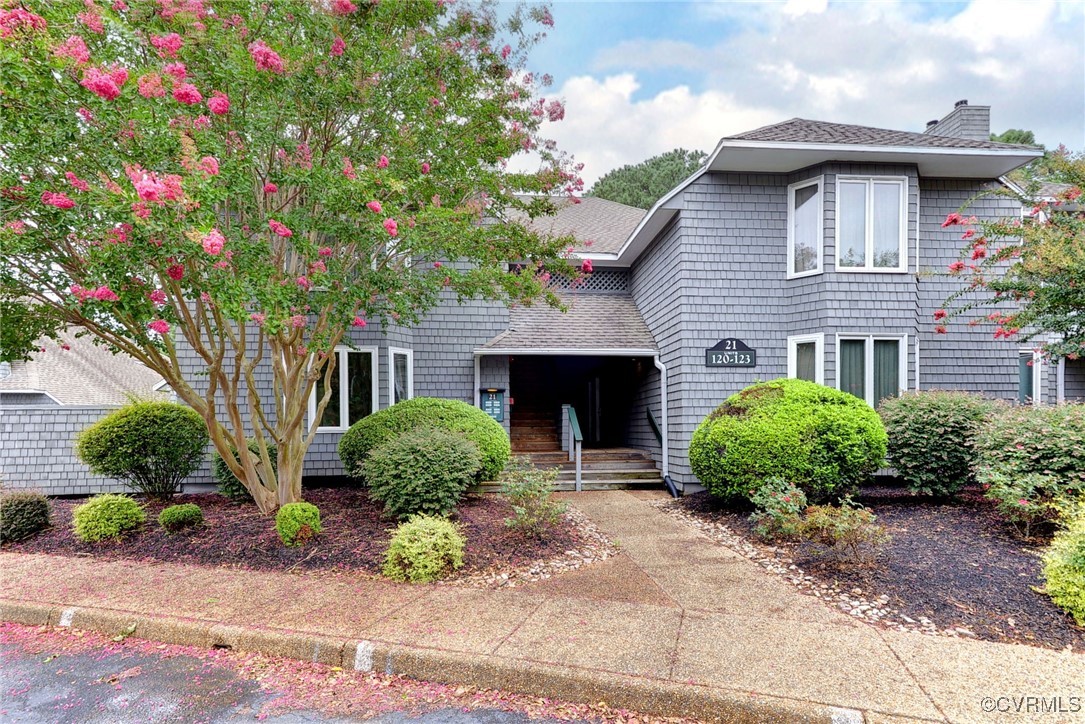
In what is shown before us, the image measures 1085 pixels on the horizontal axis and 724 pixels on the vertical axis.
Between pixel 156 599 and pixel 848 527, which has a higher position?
pixel 848 527

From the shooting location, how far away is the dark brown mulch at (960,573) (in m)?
3.86

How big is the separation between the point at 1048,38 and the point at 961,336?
4.99m

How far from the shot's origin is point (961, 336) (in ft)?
30.9

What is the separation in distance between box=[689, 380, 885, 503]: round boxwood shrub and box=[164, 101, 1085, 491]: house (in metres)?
1.78

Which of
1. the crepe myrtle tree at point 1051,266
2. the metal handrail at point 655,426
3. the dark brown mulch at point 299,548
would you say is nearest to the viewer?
the dark brown mulch at point 299,548

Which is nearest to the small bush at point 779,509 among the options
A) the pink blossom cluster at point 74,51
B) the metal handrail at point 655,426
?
the metal handrail at point 655,426

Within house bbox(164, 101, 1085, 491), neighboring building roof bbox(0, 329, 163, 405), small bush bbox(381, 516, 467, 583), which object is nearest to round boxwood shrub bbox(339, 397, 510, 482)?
house bbox(164, 101, 1085, 491)

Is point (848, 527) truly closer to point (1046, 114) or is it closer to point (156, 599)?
point (156, 599)

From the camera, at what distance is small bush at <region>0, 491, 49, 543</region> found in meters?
6.13

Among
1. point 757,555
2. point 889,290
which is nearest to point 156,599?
point 757,555

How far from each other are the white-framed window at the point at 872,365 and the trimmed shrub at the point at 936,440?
1.22m

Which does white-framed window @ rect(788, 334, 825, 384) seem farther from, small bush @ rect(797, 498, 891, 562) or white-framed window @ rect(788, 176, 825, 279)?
small bush @ rect(797, 498, 891, 562)

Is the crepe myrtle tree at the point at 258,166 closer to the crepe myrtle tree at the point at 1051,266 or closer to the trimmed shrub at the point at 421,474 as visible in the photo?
the trimmed shrub at the point at 421,474

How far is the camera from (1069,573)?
13.2 ft
